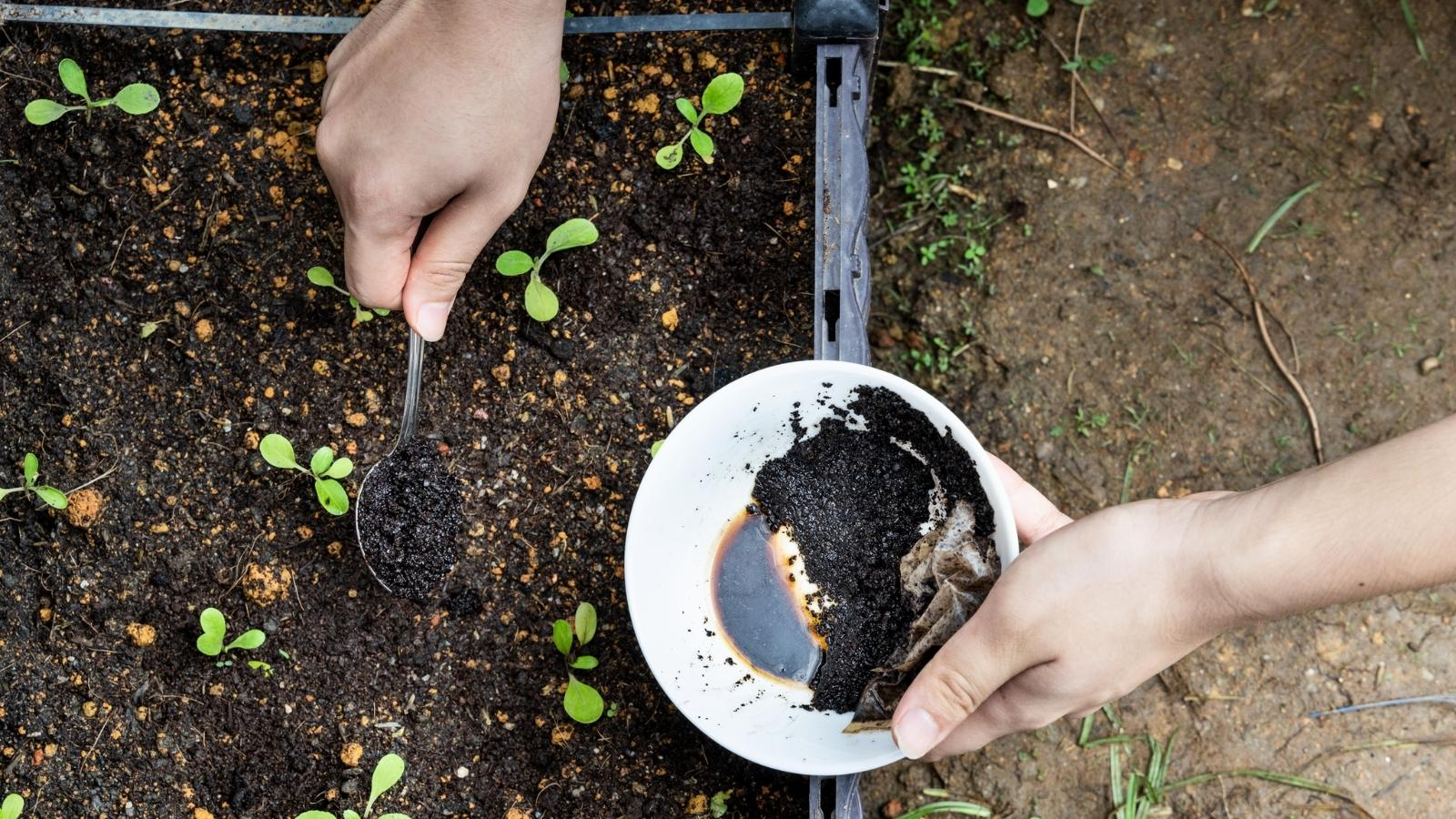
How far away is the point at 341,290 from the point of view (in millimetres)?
1446

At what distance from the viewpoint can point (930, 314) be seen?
175cm

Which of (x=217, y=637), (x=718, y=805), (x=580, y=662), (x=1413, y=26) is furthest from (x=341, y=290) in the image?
(x=1413, y=26)

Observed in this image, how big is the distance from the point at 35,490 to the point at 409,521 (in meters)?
0.51

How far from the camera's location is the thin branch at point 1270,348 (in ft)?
5.56

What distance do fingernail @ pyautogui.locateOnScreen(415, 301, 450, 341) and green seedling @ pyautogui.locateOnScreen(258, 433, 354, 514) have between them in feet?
0.74

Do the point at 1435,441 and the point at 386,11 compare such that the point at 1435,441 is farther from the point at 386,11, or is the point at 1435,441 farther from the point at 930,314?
the point at 386,11

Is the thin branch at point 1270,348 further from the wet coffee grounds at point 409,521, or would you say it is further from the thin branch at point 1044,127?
the wet coffee grounds at point 409,521

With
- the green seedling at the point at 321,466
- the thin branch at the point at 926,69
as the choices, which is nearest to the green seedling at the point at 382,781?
the green seedling at the point at 321,466

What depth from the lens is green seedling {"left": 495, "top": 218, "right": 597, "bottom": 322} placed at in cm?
140

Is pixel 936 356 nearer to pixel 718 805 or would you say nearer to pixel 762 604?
pixel 762 604

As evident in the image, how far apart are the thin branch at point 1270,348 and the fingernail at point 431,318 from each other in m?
1.24

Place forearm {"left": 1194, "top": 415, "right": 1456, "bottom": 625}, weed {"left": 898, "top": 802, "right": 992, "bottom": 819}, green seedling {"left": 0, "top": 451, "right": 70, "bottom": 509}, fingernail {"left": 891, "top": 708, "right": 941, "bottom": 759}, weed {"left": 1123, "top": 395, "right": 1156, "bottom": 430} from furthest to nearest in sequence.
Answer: weed {"left": 1123, "top": 395, "right": 1156, "bottom": 430} < weed {"left": 898, "top": 802, "right": 992, "bottom": 819} < green seedling {"left": 0, "top": 451, "right": 70, "bottom": 509} < fingernail {"left": 891, "top": 708, "right": 941, "bottom": 759} < forearm {"left": 1194, "top": 415, "right": 1456, "bottom": 625}

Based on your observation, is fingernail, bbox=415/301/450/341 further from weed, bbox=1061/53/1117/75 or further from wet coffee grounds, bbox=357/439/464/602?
→ weed, bbox=1061/53/1117/75

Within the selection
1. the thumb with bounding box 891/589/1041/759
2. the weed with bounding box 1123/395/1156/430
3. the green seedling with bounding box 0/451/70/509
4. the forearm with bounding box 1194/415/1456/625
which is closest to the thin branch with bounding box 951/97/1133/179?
the weed with bounding box 1123/395/1156/430
